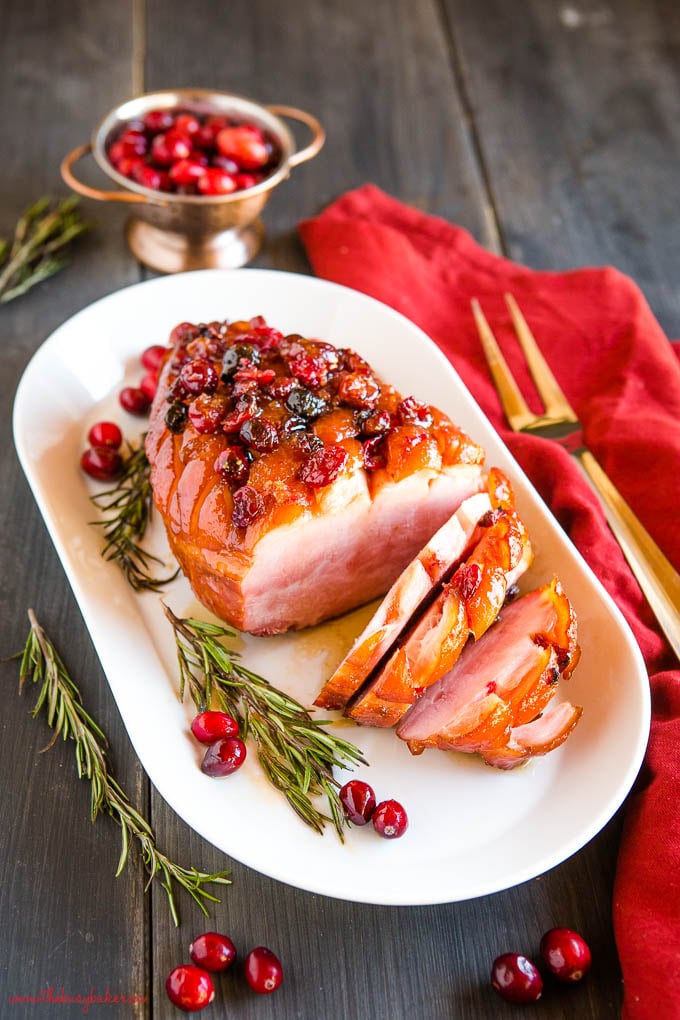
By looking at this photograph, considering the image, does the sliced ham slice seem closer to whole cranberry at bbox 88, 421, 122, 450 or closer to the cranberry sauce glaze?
the cranberry sauce glaze

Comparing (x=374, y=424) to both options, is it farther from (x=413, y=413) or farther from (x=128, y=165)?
(x=128, y=165)

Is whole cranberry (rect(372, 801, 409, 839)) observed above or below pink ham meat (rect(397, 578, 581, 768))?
below

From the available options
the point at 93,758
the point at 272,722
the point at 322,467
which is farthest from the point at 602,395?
the point at 93,758

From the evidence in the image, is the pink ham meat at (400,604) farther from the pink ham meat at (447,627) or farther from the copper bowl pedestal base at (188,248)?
the copper bowl pedestal base at (188,248)

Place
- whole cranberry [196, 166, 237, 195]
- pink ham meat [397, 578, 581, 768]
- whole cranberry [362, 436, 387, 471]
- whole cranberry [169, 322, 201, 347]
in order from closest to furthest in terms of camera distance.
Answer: pink ham meat [397, 578, 581, 768] < whole cranberry [362, 436, 387, 471] < whole cranberry [169, 322, 201, 347] < whole cranberry [196, 166, 237, 195]

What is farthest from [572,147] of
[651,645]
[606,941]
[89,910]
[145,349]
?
[89,910]

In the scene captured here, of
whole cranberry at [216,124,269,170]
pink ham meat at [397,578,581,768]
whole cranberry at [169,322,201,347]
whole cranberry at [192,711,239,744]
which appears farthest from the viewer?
whole cranberry at [216,124,269,170]

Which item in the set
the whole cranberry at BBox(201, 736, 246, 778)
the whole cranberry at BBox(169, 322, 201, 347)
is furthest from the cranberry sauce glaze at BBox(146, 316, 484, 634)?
the whole cranberry at BBox(201, 736, 246, 778)

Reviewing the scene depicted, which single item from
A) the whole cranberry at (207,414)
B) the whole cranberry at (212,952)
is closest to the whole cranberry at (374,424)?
the whole cranberry at (207,414)
